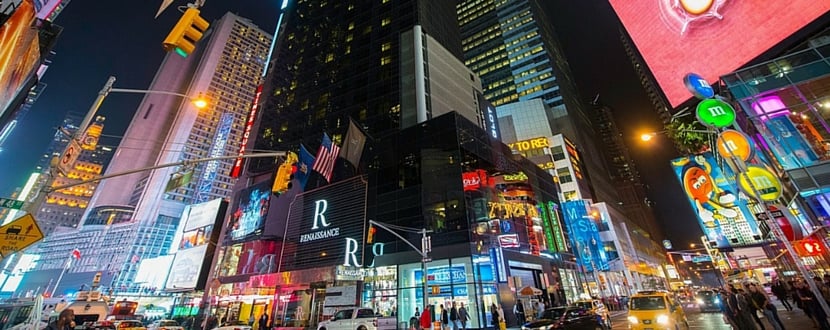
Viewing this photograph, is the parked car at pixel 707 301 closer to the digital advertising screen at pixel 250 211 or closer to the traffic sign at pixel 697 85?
the traffic sign at pixel 697 85

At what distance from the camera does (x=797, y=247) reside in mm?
21875

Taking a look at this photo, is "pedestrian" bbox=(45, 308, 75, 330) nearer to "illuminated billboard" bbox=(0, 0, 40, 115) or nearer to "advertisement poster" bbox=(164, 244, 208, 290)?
"illuminated billboard" bbox=(0, 0, 40, 115)

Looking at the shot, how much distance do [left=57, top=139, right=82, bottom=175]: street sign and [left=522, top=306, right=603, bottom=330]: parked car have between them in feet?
57.3

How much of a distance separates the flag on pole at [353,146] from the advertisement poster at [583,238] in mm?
41106

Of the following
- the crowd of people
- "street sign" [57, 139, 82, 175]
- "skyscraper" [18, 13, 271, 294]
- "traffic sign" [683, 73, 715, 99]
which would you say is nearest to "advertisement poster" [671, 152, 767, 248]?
the crowd of people

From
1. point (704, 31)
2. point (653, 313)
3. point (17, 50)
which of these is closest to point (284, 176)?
point (17, 50)

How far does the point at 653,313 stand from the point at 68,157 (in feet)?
72.0

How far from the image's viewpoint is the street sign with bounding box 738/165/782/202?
45.1 feet

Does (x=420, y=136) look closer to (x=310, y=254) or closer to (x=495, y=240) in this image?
(x=495, y=240)

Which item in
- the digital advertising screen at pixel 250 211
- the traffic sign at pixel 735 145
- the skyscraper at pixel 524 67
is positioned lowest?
the traffic sign at pixel 735 145

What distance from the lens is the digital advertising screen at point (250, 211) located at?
45.3 meters

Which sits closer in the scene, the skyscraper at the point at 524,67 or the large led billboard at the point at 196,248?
the large led billboard at the point at 196,248

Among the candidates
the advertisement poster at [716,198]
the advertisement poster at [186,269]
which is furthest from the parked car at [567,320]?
the advertisement poster at [186,269]

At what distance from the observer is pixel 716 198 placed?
23.0 m
